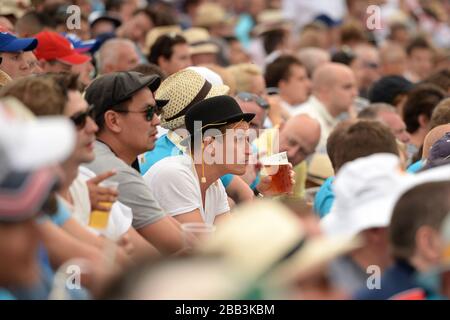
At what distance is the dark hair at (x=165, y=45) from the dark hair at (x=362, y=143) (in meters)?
3.88

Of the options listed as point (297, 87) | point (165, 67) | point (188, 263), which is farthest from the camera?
point (297, 87)

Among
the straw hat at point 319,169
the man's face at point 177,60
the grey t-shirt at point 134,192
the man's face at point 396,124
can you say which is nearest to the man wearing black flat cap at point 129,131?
the grey t-shirt at point 134,192

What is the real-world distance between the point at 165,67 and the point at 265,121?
4.44 feet

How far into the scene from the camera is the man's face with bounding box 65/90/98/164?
457cm

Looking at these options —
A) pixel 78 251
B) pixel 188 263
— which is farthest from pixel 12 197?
pixel 78 251

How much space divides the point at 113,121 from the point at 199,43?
6200 mm

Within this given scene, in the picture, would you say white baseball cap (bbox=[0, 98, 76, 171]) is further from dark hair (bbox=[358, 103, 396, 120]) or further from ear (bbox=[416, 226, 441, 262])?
dark hair (bbox=[358, 103, 396, 120])

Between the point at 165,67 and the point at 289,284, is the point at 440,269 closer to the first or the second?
the point at 289,284

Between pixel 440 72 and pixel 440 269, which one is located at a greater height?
pixel 440 72

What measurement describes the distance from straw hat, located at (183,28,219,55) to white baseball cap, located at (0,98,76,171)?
27.5 feet

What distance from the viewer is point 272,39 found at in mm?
13375

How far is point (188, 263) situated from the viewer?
2.74m

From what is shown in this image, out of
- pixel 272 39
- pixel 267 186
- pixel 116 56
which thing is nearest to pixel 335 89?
pixel 116 56
